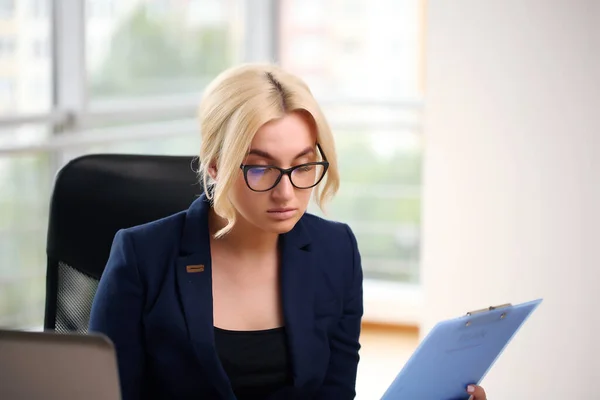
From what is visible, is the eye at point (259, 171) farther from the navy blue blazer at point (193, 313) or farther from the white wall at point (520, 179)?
the white wall at point (520, 179)

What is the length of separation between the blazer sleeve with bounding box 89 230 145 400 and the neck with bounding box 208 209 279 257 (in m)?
0.17

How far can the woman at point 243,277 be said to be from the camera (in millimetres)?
1524

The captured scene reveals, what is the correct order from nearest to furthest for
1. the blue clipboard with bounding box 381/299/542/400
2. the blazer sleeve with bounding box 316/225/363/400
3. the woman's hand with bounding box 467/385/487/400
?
the blue clipboard with bounding box 381/299/542/400 → the woman's hand with bounding box 467/385/487/400 → the blazer sleeve with bounding box 316/225/363/400

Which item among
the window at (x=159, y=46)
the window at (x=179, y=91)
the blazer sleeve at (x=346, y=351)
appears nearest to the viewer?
the blazer sleeve at (x=346, y=351)

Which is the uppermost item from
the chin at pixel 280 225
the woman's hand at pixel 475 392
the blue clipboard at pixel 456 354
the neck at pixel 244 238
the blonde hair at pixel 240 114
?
the blonde hair at pixel 240 114

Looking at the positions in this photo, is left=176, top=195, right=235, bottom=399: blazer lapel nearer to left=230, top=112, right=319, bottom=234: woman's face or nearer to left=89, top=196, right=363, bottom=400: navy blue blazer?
left=89, top=196, right=363, bottom=400: navy blue blazer

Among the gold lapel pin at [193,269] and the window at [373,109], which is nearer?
the gold lapel pin at [193,269]

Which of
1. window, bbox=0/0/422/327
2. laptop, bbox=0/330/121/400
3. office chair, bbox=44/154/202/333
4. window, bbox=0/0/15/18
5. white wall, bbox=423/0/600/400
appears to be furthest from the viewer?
window, bbox=0/0/422/327

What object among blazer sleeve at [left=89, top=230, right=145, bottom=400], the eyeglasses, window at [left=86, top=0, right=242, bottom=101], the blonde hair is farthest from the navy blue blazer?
window at [left=86, top=0, right=242, bottom=101]

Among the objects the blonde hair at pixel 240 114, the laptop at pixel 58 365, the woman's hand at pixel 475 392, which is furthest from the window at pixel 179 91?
the laptop at pixel 58 365

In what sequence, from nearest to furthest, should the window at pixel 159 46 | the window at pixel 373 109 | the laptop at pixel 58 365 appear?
the laptop at pixel 58 365, the window at pixel 159 46, the window at pixel 373 109

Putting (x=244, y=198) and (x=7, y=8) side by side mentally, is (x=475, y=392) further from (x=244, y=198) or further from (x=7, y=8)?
(x=7, y=8)

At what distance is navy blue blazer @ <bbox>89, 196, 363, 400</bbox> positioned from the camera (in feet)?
5.16

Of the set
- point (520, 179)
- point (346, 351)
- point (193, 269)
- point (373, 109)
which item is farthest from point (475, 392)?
point (373, 109)
